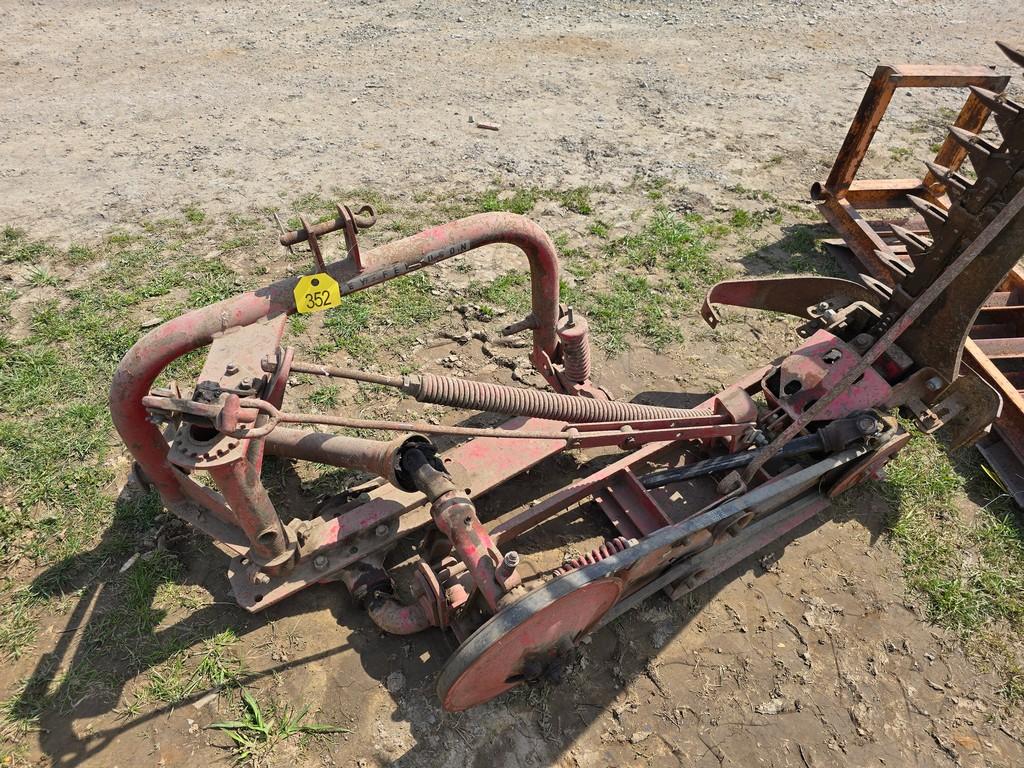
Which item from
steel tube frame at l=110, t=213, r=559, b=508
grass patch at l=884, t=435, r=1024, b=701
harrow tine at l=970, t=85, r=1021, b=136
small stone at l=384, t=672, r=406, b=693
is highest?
harrow tine at l=970, t=85, r=1021, b=136

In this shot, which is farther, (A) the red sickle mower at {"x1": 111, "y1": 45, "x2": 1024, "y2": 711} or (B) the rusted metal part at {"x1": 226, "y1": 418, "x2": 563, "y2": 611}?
(B) the rusted metal part at {"x1": 226, "y1": 418, "x2": 563, "y2": 611}

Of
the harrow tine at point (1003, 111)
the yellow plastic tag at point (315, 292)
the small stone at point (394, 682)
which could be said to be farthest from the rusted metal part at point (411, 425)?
the harrow tine at point (1003, 111)

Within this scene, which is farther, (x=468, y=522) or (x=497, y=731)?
(x=497, y=731)

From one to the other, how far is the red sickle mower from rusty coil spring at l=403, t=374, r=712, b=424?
0.5 inches

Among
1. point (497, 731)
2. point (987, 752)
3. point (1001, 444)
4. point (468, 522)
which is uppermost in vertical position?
point (468, 522)

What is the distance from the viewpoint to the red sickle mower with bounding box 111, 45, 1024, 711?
2494mm

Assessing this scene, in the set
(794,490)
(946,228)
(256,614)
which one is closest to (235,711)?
(256,614)

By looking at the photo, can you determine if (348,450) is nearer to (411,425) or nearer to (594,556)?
(411,425)

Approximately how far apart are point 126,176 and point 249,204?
1657 mm

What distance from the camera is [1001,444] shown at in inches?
168

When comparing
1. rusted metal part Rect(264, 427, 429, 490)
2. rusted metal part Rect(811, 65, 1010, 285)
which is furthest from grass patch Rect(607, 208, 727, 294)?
rusted metal part Rect(264, 427, 429, 490)

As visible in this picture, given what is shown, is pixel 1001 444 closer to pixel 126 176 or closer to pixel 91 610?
pixel 91 610

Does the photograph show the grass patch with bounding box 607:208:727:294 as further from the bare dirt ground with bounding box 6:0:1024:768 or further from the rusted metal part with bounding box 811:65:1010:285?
the rusted metal part with bounding box 811:65:1010:285

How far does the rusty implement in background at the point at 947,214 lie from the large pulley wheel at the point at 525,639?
105 inches
